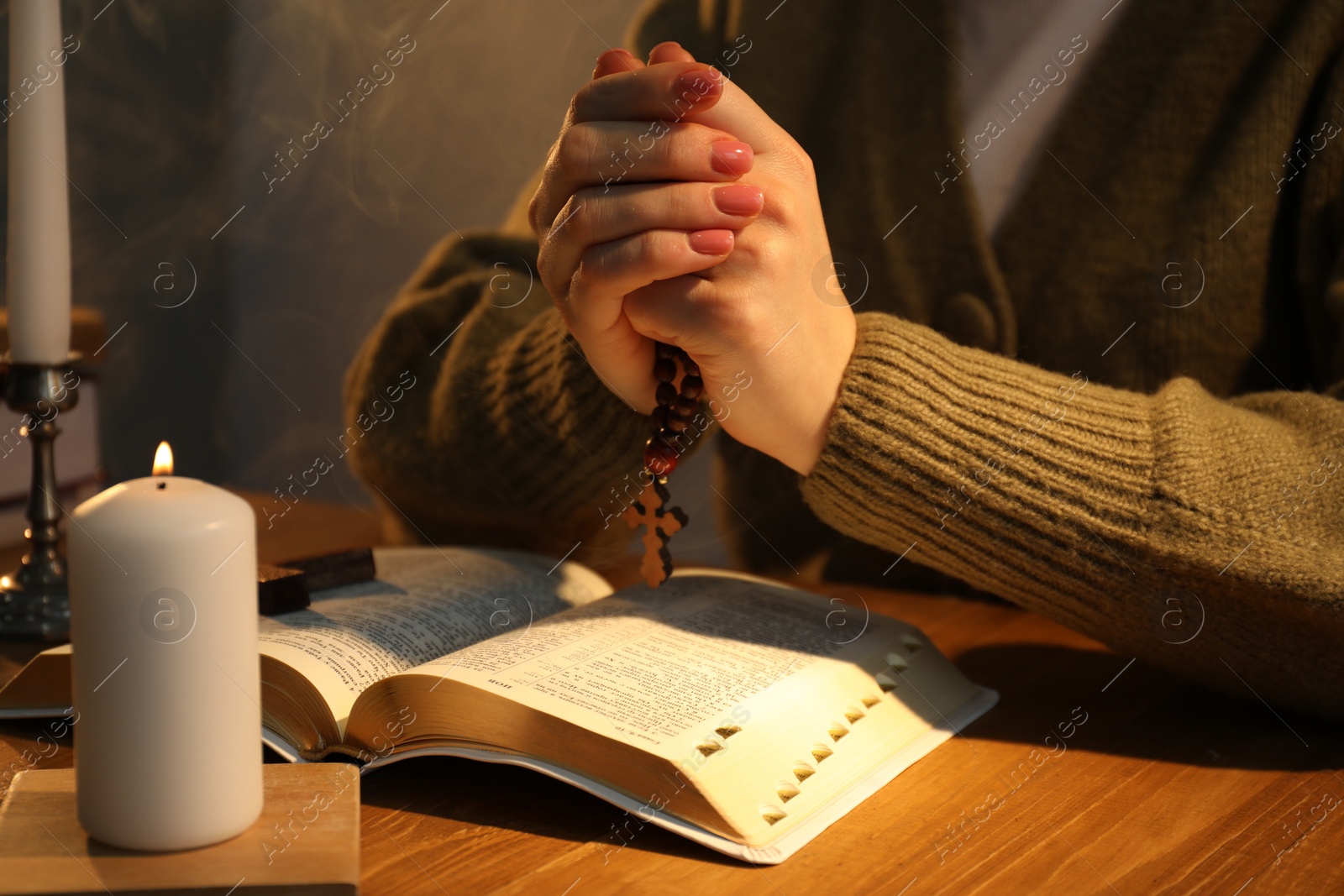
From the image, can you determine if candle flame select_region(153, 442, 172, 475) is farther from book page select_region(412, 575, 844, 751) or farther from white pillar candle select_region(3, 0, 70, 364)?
white pillar candle select_region(3, 0, 70, 364)

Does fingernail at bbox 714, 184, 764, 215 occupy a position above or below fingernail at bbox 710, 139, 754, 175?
below

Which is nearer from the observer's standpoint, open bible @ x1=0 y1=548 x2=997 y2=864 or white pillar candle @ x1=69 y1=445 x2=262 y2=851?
white pillar candle @ x1=69 y1=445 x2=262 y2=851

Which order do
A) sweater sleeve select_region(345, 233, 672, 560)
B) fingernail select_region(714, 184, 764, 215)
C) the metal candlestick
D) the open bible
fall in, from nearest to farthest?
the open bible
fingernail select_region(714, 184, 764, 215)
the metal candlestick
sweater sleeve select_region(345, 233, 672, 560)

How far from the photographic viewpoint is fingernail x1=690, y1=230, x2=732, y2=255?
589 millimetres

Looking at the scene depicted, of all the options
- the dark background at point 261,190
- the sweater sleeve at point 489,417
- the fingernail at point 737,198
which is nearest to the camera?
the fingernail at point 737,198

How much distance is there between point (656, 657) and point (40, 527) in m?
0.45

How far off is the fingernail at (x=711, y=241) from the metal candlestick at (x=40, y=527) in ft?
1.42

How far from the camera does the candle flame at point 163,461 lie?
443 mm

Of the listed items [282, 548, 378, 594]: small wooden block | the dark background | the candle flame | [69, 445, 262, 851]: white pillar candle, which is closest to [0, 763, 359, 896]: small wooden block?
[69, 445, 262, 851]: white pillar candle

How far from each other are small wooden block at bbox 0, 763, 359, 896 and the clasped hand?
0.30 metres

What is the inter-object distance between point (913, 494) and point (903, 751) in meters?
0.16

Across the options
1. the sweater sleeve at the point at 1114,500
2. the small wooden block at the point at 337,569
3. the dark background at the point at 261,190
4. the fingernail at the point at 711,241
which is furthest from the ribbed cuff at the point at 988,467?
the dark background at the point at 261,190

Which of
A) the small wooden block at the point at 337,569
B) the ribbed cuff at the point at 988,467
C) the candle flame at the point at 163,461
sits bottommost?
the small wooden block at the point at 337,569

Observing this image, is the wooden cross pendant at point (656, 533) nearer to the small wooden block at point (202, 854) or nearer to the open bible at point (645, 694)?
the open bible at point (645, 694)
